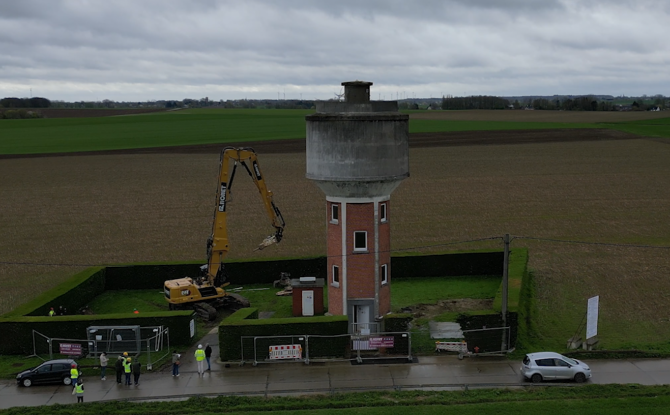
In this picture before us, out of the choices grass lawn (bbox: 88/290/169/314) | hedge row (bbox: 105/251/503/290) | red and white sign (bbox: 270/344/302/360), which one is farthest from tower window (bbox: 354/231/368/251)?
grass lawn (bbox: 88/290/169/314)

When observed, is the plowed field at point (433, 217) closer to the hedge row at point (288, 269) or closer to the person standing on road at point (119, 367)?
the hedge row at point (288, 269)

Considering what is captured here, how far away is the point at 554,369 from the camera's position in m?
A: 29.6

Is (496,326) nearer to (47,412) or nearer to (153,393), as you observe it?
(153,393)

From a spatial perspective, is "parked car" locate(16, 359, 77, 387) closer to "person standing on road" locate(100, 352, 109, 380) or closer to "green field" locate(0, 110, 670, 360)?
"person standing on road" locate(100, 352, 109, 380)

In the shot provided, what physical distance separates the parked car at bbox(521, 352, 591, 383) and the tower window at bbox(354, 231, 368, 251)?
33.8 ft

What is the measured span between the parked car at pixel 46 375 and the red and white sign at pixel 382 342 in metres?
12.7

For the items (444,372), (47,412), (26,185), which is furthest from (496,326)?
(26,185)

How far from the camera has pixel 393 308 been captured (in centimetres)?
4116

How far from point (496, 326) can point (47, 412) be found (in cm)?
1877

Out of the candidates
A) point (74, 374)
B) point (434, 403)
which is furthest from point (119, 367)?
point (434, 403)

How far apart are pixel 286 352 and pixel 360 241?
6870 mm

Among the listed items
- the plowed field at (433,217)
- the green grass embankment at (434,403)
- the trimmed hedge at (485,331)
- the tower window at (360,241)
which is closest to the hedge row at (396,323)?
the trimmed hedge at (485,331)

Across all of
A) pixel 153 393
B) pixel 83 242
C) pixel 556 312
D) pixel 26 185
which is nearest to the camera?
pixel 153 393

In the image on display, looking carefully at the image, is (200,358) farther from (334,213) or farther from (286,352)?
(334,213)
